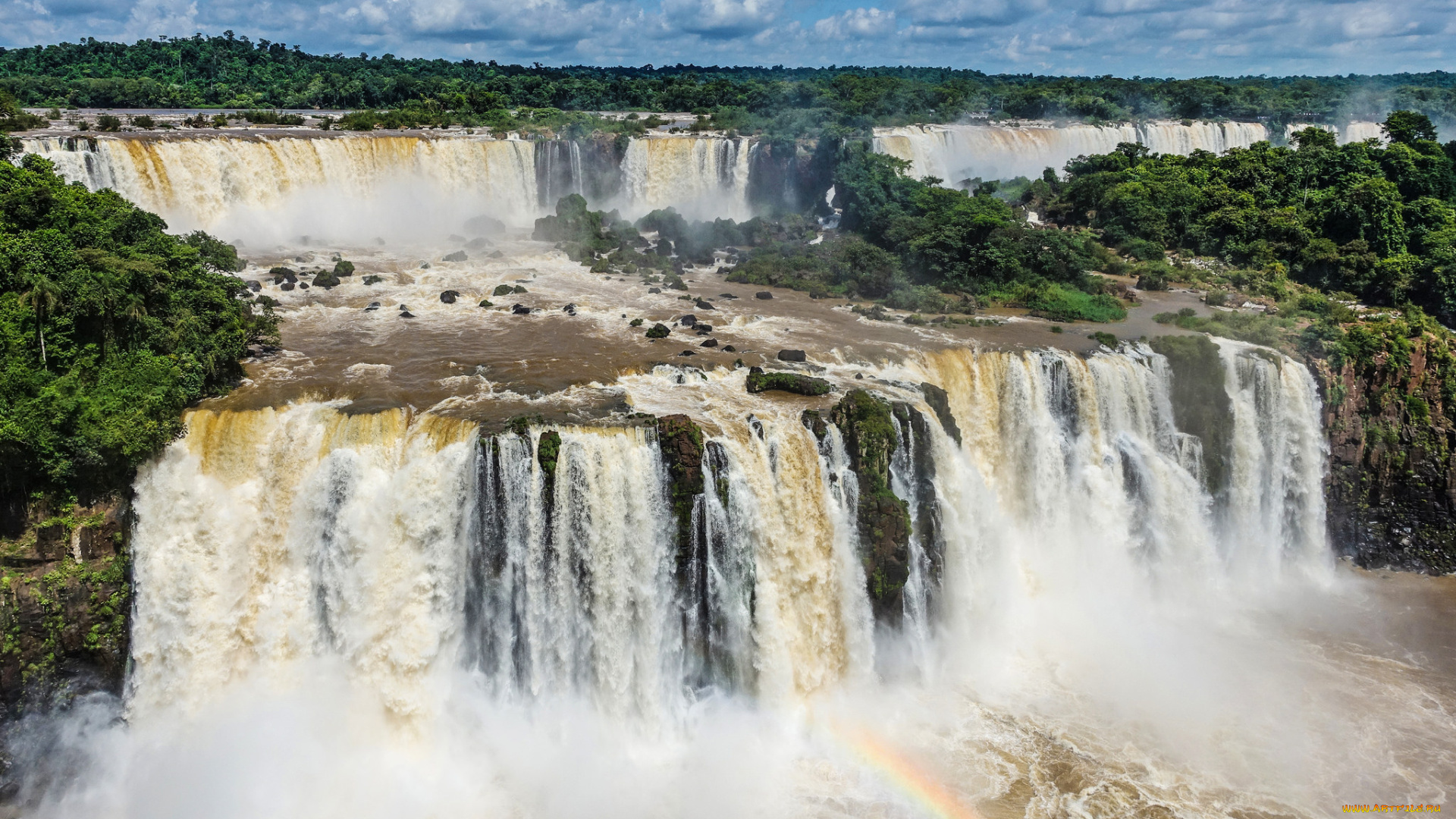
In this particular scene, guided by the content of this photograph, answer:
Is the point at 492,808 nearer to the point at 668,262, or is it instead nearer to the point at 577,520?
the point at 577,520

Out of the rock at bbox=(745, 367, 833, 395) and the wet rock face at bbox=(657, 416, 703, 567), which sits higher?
the rock at bbox=(745, 367, 833, 395)

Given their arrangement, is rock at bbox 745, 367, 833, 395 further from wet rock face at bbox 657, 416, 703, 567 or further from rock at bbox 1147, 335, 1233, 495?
rock at bbox 1147, 335, 1233, 495

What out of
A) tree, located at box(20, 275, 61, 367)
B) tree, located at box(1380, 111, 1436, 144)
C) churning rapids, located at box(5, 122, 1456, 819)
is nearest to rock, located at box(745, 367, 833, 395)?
churning rapids, located at box(5, 122, 1456, 819)

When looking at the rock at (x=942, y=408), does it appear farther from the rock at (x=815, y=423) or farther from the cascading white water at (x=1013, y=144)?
the cascading white water at (x=1013, y=144)

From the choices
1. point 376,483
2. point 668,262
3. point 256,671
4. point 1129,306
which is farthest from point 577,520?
point 1129,306

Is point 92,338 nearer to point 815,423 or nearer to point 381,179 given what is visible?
point 815,423

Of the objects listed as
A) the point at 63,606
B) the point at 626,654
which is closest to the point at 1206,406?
the point at 626,654
